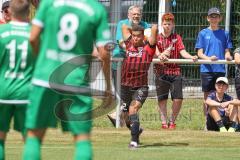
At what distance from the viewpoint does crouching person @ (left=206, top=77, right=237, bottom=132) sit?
13305mm

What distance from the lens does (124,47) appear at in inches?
505

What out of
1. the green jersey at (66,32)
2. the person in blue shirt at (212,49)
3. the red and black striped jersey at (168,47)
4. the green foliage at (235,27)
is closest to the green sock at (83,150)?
the green jersey at (66,32)

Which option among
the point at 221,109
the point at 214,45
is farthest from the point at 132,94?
the point at 214,45

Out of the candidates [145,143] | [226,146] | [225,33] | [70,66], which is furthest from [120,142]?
[70,66]

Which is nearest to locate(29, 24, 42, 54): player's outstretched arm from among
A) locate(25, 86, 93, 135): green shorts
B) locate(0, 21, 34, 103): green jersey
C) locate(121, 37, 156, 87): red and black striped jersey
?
locate(25, 86, 93, 135): green shorts

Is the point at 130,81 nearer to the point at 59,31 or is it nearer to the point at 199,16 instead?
the point at 199,16

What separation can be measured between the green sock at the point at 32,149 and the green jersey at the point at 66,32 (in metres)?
0.53

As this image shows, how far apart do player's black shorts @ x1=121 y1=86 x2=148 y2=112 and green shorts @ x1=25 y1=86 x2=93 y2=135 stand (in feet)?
15.2

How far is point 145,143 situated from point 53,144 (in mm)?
1439

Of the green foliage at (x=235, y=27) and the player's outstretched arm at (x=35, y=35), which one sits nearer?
the player's outstretched arm at (x=35, y=35)

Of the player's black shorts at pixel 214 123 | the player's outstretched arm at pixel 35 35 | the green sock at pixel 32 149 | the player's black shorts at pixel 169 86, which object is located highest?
the player's outstretched arm at pixel 35 35

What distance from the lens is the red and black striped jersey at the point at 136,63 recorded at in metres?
12.3

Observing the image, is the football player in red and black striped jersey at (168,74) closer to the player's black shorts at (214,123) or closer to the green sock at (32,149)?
the player's black shorts at (214,123)

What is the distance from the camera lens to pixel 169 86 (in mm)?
13656
